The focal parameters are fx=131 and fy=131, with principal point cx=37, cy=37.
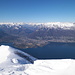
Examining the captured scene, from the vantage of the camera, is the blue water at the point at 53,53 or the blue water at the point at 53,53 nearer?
the blue water at the point at 53,53

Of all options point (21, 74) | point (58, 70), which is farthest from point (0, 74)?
point (58, 70)

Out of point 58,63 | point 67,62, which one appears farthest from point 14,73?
point 67,62

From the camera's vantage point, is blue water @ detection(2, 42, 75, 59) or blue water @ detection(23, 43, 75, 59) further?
blue water @ detection(2, 42, 75, 59)

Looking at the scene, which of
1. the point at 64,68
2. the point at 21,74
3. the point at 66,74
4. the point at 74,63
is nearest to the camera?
the point at 21,74

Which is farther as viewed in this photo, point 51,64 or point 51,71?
point 51,64

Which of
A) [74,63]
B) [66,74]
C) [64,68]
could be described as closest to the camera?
[66,74]

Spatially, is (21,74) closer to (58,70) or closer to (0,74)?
(0,74)

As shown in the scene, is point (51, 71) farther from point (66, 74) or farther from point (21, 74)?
point (21, 74)

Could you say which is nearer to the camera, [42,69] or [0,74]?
[0,74]

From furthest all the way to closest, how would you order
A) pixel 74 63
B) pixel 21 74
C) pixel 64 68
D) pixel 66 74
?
pixel 74 63 → pixel 64 68 → pixel 66 74 → pixel 21 74
